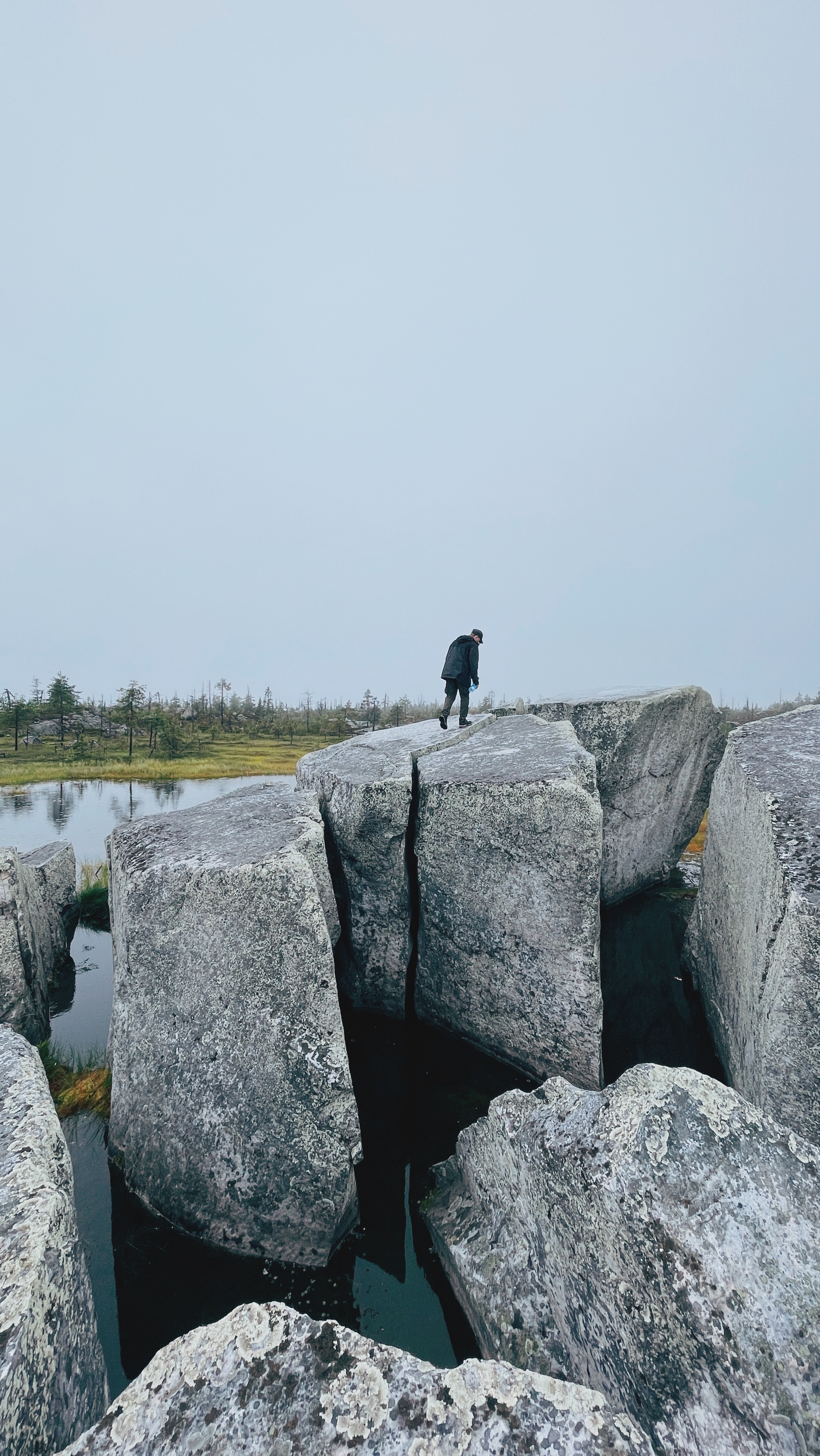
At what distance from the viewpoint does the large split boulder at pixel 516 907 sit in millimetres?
6195

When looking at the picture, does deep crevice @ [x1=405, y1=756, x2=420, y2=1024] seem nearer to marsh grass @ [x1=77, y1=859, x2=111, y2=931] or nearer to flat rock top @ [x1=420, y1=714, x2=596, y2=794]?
flat rock top @ [x1=420, y1=714, x2=596, y2=794]

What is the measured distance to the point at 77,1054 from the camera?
6.88 metres

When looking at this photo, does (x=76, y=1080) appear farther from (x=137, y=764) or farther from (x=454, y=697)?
(x=137, y=764)

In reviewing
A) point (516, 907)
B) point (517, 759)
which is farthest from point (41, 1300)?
point (517, 759)

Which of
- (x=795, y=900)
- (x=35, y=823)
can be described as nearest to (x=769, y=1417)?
(x=795, y=900)

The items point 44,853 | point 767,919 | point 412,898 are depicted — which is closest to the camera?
point 767,919

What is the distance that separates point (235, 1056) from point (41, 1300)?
2.14 meters

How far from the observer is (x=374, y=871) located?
24.1 feet

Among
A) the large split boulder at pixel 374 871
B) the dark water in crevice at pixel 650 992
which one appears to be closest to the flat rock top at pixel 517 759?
the large split boulder at pixel 374 871

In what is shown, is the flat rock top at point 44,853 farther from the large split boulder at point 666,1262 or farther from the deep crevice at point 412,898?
the large split boulder at point 666,1262

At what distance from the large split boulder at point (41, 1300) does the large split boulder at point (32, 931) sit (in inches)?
134

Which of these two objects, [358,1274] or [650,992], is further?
[650,992]

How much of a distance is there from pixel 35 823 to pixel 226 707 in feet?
117

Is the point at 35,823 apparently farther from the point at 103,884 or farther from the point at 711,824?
the point at 711,824
